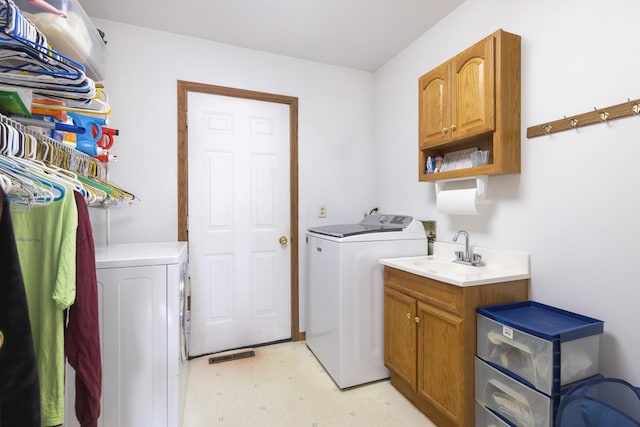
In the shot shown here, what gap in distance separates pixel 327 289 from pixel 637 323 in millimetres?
1583

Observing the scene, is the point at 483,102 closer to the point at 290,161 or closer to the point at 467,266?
the point at 467,266

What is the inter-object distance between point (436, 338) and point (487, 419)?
0.40 meters

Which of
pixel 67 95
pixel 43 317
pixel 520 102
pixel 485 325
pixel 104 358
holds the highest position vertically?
pixel 520 102

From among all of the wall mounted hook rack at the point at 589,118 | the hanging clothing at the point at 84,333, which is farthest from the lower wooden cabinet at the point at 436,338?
the hanging clothing at the point at 84,333

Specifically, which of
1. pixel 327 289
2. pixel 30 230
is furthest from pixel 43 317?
pixel 327 289

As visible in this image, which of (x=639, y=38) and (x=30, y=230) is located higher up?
(x=639, y=38)

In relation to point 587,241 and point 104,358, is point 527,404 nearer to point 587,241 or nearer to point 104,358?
point 587,241

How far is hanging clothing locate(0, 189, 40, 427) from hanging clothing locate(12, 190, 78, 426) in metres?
0.22

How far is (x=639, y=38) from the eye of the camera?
120cm

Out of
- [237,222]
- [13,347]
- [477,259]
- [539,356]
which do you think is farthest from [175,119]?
[539,356]

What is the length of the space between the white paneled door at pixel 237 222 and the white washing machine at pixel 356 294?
576 millimetres

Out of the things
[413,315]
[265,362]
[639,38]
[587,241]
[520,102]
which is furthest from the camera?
[265,362]

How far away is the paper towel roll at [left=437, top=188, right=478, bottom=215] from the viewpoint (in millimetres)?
1762

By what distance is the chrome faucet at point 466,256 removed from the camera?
1824 millimetres
